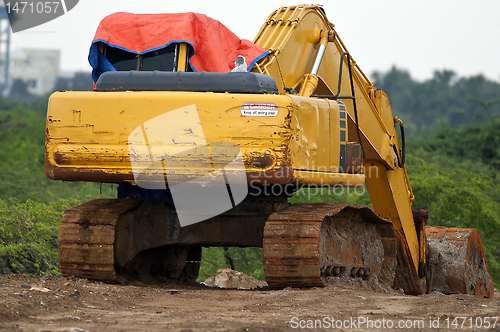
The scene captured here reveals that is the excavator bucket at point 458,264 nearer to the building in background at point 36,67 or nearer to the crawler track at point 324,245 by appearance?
the crawler track at point 324,245

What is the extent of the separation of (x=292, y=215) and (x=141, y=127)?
5.35ft

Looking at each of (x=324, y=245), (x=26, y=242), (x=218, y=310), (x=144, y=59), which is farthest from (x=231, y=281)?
(x=218, y=310)

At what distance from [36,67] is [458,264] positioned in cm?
11467

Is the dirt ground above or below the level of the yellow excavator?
below

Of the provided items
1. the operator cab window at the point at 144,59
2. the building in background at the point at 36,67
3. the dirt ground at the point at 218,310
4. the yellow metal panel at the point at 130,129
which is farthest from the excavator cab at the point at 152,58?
the building in background at the point at 36,67

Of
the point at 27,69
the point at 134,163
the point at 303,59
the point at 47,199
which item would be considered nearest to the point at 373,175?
the point at 303,59

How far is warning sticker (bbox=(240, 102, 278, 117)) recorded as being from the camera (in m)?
5.80

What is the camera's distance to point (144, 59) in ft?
22.0

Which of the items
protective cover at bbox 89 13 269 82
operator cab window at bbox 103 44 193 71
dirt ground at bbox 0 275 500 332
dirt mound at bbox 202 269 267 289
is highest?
protective cover at bbox 89 13 269 82

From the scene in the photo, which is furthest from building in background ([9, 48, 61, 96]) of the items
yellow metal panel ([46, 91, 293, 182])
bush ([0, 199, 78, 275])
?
yellow metal panel ([46, 91, 293, 182])

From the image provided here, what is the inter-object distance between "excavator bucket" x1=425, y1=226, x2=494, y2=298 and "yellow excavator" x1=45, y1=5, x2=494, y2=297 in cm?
187

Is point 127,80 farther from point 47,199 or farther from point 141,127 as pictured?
point 47,199

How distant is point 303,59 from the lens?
7969mm

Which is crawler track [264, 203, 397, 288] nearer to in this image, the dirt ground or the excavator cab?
the dirt ground
